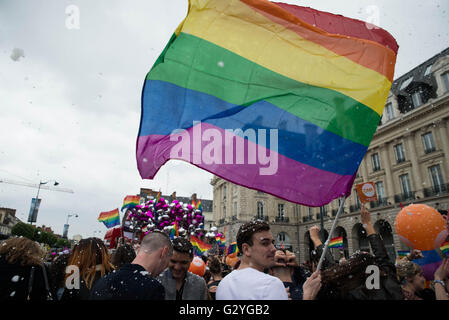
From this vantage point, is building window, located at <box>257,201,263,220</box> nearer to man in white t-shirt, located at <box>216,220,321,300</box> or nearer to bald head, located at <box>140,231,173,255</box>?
bald head, located at <box>140,231,173,255</box>

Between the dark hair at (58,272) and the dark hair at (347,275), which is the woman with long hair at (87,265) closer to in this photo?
the dark hair at (58,272)

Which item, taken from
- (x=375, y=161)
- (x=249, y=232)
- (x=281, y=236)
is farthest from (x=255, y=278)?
(x=281, y=236)

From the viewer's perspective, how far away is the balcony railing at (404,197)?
2650 centimetres

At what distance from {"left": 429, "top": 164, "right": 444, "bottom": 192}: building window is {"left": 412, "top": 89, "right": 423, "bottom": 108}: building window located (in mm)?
6518

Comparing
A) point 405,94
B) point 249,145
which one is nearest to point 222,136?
point 249,145

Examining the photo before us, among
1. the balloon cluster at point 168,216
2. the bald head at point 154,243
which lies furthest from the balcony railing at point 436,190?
the bald head at point 154,243

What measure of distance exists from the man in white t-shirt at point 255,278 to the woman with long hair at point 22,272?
7.30 ft

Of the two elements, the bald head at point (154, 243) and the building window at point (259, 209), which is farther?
the building window at point (259, 209)

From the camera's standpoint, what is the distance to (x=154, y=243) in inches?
95.0

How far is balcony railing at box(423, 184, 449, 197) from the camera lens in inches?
932

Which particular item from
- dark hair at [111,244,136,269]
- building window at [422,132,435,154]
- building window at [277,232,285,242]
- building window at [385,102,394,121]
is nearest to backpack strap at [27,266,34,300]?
dark hair at [111,244,136,269]

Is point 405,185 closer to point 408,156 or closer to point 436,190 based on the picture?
point 408,156
